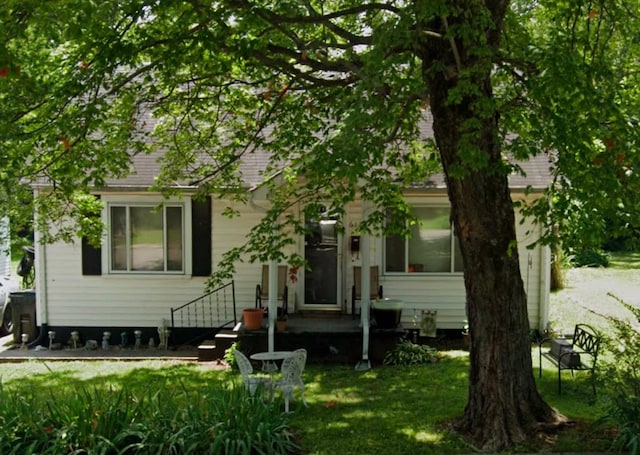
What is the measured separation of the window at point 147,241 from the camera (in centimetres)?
1242

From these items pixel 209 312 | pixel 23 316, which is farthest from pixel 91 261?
pixel 209 312

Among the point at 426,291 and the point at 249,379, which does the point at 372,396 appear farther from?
the point at 426,291

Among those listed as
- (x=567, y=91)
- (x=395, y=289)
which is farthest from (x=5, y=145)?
(x=395, y=289)

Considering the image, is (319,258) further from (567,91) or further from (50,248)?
(567,91)

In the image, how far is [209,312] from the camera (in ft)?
41.1

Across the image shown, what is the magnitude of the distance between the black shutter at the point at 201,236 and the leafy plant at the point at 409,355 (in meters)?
4.00

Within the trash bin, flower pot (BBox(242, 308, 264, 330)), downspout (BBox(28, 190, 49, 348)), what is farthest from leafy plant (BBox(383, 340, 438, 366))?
the trash bin

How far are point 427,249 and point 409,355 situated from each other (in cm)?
252

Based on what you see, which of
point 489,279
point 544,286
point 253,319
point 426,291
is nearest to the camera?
point 489,279

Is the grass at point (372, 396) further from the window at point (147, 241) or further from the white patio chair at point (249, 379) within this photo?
the window at point (147, 241)

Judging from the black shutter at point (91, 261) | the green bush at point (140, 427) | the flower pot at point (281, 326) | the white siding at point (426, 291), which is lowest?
the green bush at point (140, 427)

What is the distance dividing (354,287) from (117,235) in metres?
4.81

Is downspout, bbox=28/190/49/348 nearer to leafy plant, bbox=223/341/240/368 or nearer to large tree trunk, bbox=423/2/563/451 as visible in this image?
leafy plant, bbox=223/341/240/368

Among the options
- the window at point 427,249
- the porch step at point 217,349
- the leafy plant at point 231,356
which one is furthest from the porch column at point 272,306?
the window at point 427,249
